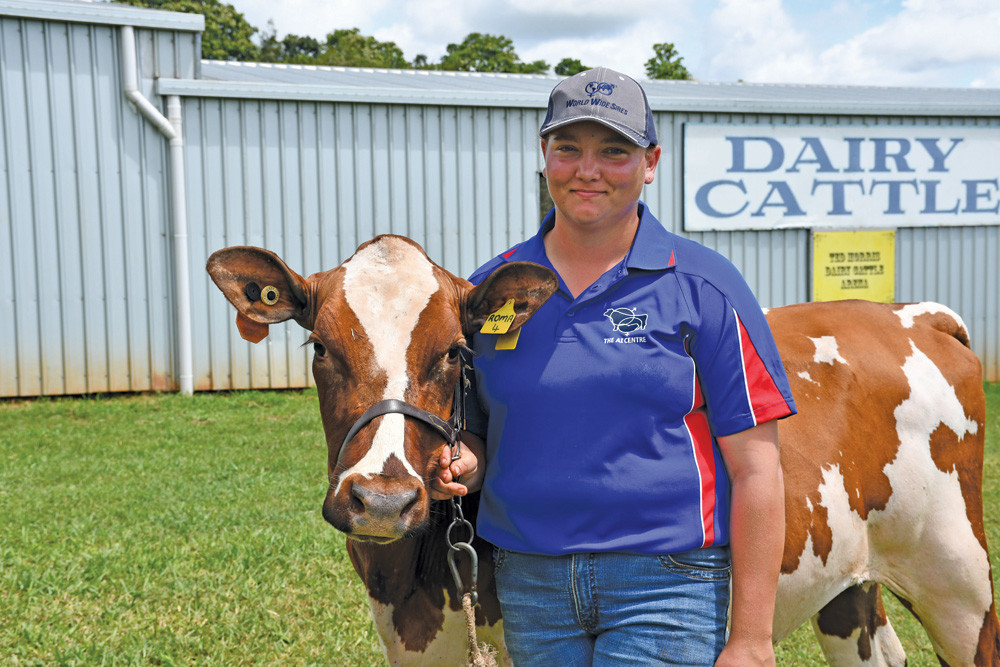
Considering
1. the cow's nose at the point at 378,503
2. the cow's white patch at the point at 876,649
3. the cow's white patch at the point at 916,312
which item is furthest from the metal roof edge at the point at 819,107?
the cow's nose at the point at 378,503

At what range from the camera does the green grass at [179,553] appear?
4.27 meters

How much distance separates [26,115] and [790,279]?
10.6m

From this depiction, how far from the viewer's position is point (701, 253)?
7.14ft

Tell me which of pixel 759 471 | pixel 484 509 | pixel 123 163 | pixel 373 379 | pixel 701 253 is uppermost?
pixel 123 163

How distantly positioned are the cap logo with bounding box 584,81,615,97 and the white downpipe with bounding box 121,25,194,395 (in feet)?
30.0

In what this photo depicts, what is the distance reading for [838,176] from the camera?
41.6 feet

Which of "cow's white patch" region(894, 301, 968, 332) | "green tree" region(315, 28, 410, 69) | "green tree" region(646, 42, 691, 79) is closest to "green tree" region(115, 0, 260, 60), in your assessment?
"green tree" region(315, 28, 410, 69)

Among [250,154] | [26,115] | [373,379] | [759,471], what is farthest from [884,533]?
[26,115]

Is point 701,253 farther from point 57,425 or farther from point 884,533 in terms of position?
point 57,425

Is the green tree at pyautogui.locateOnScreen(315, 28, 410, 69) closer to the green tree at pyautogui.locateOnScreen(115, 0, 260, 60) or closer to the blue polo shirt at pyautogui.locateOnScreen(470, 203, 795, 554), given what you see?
the green tree at pyautogui.locateOnScreen(115, 0, 260, 60)

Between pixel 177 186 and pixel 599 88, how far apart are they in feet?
30.3

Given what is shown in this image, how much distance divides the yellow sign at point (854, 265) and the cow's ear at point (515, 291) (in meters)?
11.2

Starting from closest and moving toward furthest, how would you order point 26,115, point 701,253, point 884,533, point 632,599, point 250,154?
point 632,599
point 701,253
point 884,533
point 26,115
point 250,154

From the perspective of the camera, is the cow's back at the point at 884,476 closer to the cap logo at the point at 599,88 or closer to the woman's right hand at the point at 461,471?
the woman's right hand at the point at 461,471
